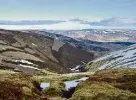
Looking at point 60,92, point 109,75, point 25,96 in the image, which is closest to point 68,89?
point 60,92

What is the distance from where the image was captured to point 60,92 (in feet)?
187

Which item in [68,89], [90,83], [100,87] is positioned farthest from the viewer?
[68,89]

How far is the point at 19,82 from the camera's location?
180 feet

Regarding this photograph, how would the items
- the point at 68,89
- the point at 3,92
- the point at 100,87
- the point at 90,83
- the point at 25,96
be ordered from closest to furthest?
the point at 3,92 < the point at 25,96 < the point at 100,87 < the point at 90,83 < the point at 68,89

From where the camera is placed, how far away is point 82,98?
153ft

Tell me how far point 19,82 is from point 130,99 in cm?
1942

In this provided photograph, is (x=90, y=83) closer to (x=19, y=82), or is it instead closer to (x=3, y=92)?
(x=19, y=82)

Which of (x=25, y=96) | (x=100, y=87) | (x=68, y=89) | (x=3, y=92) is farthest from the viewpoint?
(x=68, y=89)

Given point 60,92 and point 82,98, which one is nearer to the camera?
point 82,98

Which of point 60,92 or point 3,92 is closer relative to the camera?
point 3,92

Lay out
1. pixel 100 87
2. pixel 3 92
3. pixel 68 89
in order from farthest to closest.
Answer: pixel 68 89 < pixel 100 87 < pixel 3 92

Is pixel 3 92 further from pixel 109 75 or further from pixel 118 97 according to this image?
pixel 109 75

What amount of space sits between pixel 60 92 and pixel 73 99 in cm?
1062

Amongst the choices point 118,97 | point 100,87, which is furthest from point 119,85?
point 118,97
